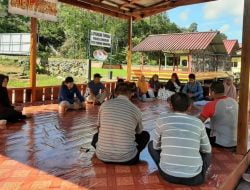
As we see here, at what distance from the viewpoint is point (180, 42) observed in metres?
18.2

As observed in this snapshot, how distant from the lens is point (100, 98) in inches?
337

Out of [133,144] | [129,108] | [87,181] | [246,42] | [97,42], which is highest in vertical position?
[97,42]

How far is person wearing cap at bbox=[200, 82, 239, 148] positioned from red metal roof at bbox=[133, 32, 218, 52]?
13.3m

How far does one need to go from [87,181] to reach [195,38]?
53.9 feet

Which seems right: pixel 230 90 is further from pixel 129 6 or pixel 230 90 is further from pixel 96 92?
pixel 129 6

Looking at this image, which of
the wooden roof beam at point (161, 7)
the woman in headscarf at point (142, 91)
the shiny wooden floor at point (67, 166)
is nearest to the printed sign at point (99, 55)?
the wooden roof beam at point (161, 7)

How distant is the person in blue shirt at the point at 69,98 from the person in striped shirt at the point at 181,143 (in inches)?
178

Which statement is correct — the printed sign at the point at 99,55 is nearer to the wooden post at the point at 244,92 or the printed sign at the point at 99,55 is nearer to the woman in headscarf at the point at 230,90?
the woman in headscarf at the point at 230,90

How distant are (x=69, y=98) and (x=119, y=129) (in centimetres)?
431

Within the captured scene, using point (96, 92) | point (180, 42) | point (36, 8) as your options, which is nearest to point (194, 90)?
point (96, 92)

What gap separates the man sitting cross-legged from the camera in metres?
3.28

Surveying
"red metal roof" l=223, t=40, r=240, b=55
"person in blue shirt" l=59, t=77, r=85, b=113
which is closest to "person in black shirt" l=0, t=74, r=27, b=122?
"person in blue shirt" l=59, t=77, r=85, b=113

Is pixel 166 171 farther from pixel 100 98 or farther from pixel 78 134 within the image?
pixel 100 98

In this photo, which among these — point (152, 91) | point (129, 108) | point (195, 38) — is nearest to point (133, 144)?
point (129, 108)
